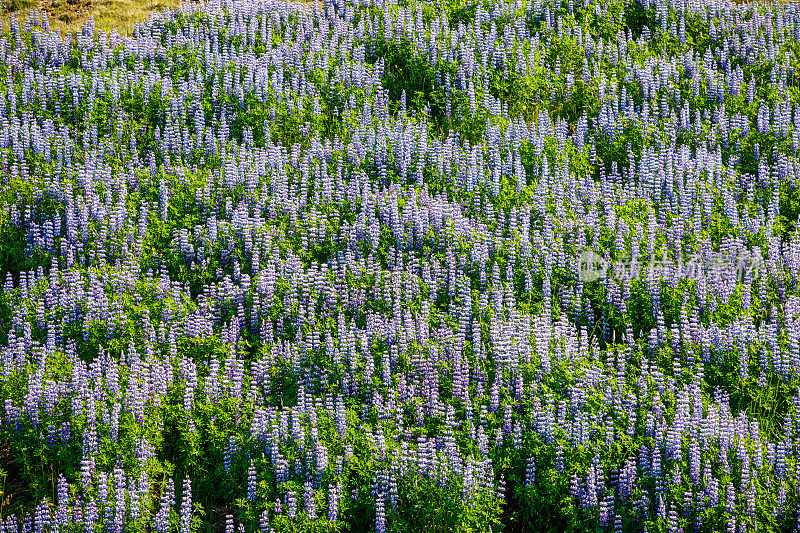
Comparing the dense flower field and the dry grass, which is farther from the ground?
the dry grass

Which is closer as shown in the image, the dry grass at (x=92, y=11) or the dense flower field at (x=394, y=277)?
the dense flower field at (x=394, y=277)

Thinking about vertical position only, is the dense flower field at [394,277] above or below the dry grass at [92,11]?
below

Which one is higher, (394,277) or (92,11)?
(92,11)

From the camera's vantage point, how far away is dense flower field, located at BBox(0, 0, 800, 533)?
17.9 ft

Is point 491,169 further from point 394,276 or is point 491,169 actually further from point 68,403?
point 68,403

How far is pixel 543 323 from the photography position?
650 centimetres

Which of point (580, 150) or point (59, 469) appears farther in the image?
point (580, 150)

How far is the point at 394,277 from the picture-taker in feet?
23.0

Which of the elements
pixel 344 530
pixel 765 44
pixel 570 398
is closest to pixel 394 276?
pixel 570 398

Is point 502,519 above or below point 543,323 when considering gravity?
below

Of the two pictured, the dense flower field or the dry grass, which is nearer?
the dense flower field

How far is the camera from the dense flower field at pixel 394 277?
215 inches

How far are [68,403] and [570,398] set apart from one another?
11.0 feet

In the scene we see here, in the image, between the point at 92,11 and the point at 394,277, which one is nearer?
the point at 394,277
